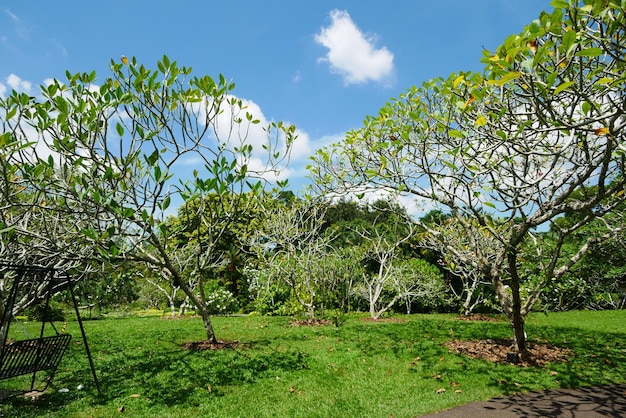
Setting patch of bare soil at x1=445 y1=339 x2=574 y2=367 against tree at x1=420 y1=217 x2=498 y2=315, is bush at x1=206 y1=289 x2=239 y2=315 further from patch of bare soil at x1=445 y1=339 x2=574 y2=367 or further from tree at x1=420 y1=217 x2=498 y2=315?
patch of bare soil at x1=445 y1=339 x2=574 y2=367

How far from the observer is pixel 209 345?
7879 mm

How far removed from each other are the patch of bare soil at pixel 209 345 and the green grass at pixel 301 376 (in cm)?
23

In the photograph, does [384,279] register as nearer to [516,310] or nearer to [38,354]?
[516,310]

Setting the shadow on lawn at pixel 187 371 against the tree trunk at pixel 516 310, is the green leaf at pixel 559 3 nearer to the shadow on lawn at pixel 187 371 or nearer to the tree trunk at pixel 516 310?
the tree trunk at pixel 516 310

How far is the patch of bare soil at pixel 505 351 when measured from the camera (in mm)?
6730

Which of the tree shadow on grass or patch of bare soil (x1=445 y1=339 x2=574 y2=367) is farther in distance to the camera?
patch of bare soil (x1=445 y1=339 x2=574 y2=367)

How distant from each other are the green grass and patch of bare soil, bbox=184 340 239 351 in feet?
0.77

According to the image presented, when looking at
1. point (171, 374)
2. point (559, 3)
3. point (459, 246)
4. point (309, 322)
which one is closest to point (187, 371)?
point (171, 374)

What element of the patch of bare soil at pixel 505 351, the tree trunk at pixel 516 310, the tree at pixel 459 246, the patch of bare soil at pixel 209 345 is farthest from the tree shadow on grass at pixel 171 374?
the tree trunk at pixel 516 310

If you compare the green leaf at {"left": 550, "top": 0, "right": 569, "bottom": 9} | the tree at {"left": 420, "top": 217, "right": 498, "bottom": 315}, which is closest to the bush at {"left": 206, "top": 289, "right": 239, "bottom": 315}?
the tree at {"left": 420, "top": 217, "right": 498, "bottom": 315}

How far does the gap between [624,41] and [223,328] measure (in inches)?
435

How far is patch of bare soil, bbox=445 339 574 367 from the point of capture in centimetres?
673

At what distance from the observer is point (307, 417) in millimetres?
4680

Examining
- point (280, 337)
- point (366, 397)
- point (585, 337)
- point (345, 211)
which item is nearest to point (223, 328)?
point (280, 337)
